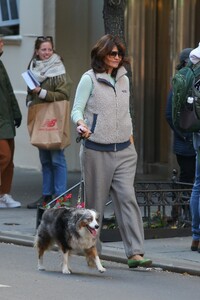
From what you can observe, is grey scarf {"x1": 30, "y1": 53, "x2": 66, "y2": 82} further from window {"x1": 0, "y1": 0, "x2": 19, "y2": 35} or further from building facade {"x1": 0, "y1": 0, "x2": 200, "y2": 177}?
window {"x1": 0, "y1": 0, "x2": 19, "y2": 35}

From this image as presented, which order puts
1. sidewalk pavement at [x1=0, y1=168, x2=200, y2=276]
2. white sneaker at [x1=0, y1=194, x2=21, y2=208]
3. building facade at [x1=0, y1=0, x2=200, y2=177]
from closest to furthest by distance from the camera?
1. sidewalk pavement at [x1=0, y1=168, x2=200, y2=276]
2. white sneaker at [x1=0, y1=194, x2=21, y2=208]
3. building facade at [x1=0, y1=0, x2=200, y2=177]

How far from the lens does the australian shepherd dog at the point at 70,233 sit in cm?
918

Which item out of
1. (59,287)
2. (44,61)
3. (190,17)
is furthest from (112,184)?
(190,17)

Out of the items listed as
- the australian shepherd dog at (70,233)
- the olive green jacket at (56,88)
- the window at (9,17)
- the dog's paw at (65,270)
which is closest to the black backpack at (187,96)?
the australian shepherd dog at (70,233)

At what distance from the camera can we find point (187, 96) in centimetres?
1016

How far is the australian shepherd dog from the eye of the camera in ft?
30.1

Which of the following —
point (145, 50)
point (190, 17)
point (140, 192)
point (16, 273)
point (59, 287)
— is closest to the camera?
point (59, 287)

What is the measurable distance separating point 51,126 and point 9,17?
579cm

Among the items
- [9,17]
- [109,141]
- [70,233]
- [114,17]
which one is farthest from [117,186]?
[9,17]

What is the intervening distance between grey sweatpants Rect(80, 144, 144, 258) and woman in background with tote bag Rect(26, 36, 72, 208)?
354 cm

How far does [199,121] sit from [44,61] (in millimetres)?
3540

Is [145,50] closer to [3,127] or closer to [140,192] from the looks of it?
[3,127]

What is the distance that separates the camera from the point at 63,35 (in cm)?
1791

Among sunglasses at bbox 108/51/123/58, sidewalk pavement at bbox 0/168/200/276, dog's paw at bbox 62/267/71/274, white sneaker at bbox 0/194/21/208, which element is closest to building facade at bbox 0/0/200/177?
sidewalk pavement at bbox 0/168/200/276
